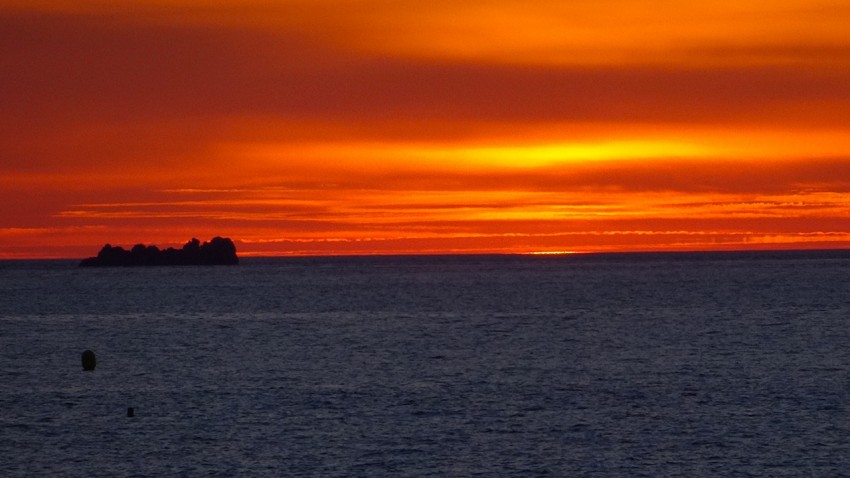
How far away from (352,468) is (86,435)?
49.1 ft

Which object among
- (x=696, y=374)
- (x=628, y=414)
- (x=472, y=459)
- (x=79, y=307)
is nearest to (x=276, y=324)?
(x=79, y=307)

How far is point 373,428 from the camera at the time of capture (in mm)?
59125

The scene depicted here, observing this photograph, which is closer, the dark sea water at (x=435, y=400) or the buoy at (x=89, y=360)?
the dark sea water at (x=435, y=400)

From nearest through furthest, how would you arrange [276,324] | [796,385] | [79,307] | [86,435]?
[86,435]
[796,385]
[276,324]
[79,307]

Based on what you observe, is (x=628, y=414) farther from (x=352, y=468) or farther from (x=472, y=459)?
(x=352, y=468)

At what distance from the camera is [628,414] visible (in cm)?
6316

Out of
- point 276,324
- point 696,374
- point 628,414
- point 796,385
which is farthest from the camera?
point 276,324

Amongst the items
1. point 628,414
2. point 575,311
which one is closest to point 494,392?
point 628,414

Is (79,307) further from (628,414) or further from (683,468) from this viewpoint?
(683,468)

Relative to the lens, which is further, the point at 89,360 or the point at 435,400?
the point at 89,360

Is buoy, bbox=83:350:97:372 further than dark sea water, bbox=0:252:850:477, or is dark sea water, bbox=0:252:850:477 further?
buoy, bbox=83:350:97:372

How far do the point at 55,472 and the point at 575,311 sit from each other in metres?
115

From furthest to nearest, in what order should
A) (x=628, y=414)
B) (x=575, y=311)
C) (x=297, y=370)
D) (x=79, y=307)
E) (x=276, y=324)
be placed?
(x=79, y=307) → (x=575, y=311) → (x=276, y=324) → (x=297, y=370) → (x=628, y=414)

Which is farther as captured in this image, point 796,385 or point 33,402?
point 796,385
